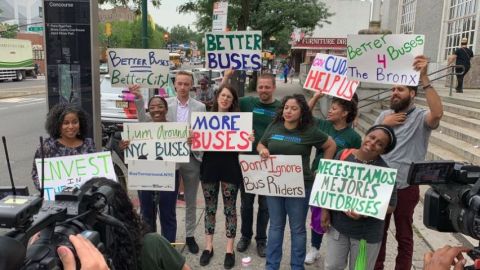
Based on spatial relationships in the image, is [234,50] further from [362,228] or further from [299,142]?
[362,228]

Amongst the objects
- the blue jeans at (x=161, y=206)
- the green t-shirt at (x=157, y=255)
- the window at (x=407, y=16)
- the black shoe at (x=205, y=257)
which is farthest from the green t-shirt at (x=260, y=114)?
the window at (x=407, y=16)

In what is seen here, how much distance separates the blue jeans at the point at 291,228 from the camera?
397 centimetres

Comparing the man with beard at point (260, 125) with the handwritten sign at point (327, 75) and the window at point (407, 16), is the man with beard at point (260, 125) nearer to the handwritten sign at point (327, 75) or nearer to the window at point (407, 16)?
the handwritten sign at point (327, 75)

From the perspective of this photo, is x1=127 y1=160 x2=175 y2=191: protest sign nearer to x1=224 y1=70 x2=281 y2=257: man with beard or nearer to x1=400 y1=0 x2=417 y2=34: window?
x1=224 y1=70 x2=281 y2=257: man with beard

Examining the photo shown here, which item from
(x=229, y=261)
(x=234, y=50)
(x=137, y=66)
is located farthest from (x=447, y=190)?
(x=137, y=66)

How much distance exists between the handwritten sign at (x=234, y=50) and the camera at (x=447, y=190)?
3645mm

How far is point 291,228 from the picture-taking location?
13.2 feet

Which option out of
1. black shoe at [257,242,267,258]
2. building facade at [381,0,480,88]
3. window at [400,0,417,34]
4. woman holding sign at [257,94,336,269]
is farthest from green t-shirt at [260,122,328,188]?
window at [400,0,417,34]

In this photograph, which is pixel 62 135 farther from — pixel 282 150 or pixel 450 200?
pixel 450 200

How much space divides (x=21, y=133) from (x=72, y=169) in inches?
379

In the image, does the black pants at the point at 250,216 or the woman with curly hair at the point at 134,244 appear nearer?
the woman with curly hair at the point at 134,244

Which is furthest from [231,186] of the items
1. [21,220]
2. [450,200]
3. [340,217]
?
[21,220]

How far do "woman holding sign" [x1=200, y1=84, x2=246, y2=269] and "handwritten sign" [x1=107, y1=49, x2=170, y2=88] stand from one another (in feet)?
4.00

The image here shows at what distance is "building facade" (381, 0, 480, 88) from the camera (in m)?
15.5
